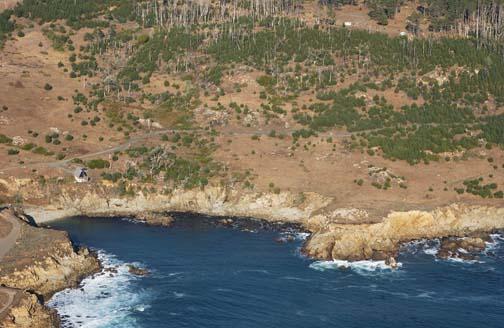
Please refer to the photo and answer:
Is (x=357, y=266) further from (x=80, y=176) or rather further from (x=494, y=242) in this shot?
(x=80, y=176)

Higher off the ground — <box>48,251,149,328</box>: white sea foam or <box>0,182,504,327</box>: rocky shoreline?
<box>0,182,504,327</box>: rocky shoreline

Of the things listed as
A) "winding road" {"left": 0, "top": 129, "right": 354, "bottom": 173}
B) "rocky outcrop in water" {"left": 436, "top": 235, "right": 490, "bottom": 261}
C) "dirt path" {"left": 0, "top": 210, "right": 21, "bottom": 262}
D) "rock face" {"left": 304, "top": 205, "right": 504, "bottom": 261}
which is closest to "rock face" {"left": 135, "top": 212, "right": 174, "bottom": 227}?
"winding road" {"left": 0, "top": 129, "right": 354, "bottom": 173}

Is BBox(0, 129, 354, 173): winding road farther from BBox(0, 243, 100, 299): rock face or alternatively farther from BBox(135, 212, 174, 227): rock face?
BBox(0, 243, 100, 299): rock face

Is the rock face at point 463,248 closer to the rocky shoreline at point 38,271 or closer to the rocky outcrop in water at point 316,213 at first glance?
the rocky outcrop in water at point 316,213

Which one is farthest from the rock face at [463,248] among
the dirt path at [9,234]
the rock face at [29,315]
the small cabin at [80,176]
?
the small cabin at [80,176]

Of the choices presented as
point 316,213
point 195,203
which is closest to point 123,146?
point 195,203

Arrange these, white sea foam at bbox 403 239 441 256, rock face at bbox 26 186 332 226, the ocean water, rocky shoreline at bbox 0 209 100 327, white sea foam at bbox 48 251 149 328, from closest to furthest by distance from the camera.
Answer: rocky shoreline at bbox 0 209 100 327
white sea foam at bbox 48 251 149 328
the ocean water
white sea foam at bbox 403 239 441 256
rock face at bbox 26 186 332 226

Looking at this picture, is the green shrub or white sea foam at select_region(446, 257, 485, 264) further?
the green shrub
